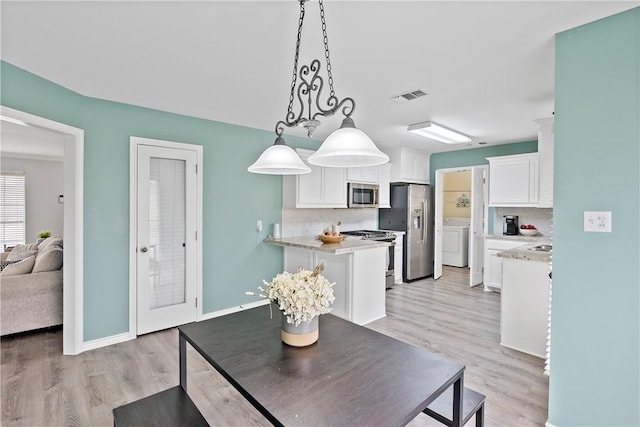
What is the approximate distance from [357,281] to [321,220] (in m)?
1.66

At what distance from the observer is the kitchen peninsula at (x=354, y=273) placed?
142 inches

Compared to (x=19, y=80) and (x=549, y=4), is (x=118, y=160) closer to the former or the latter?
(x=19, y=80)

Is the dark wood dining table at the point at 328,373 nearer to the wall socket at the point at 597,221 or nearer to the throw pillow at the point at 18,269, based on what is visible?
the wall socket at the point at 597,221

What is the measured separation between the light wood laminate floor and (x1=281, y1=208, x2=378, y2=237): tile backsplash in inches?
69.1

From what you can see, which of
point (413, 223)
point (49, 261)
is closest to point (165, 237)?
point (49, 261)

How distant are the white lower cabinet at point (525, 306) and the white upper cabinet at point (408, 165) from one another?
2.81 m

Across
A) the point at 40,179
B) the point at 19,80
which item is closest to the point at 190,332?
the point at 19,80

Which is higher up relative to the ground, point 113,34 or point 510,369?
point 113,34

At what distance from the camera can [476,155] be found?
5.63 m

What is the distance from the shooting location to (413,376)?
1258 millimetres

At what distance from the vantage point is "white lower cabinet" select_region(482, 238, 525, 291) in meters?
5.04

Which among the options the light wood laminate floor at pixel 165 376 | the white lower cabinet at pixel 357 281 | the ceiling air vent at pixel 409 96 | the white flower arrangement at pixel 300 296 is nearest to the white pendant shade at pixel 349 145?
the white flower arrangement at pixel 300 296

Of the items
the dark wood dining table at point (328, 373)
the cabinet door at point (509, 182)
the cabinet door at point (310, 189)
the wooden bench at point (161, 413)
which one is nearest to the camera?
the dark wood dining table at point (328, 373)

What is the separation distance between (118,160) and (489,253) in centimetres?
532
